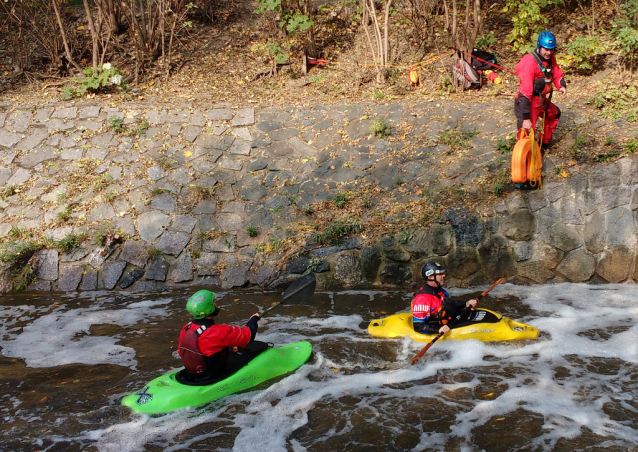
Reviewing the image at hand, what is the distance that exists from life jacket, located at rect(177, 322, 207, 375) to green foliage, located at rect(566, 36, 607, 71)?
8.03 metres

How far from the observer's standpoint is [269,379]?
5172mm

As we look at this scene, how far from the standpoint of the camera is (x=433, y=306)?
573cm

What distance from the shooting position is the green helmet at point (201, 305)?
4.69 metres

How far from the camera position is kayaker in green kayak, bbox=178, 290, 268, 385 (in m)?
4.70

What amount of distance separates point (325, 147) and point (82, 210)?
389 cm

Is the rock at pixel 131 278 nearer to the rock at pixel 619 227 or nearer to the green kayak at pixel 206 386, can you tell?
the green kayak at pixel 206 386

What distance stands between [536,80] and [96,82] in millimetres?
7876

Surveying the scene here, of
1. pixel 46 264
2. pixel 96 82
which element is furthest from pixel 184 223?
pixel 96 82

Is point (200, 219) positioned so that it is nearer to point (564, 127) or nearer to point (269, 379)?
point (269, 379)

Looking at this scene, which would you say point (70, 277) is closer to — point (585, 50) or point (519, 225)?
point (519, 225)

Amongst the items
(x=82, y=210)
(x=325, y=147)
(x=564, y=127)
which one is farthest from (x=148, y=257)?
(x=564, y=127)

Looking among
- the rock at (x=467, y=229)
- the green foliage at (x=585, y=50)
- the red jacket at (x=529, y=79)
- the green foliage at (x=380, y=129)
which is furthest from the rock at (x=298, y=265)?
the green foliage at (x=585, y=50)

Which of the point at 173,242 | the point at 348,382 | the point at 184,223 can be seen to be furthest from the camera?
the point at 184,223

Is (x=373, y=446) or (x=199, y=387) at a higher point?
(x=199, y=387)
